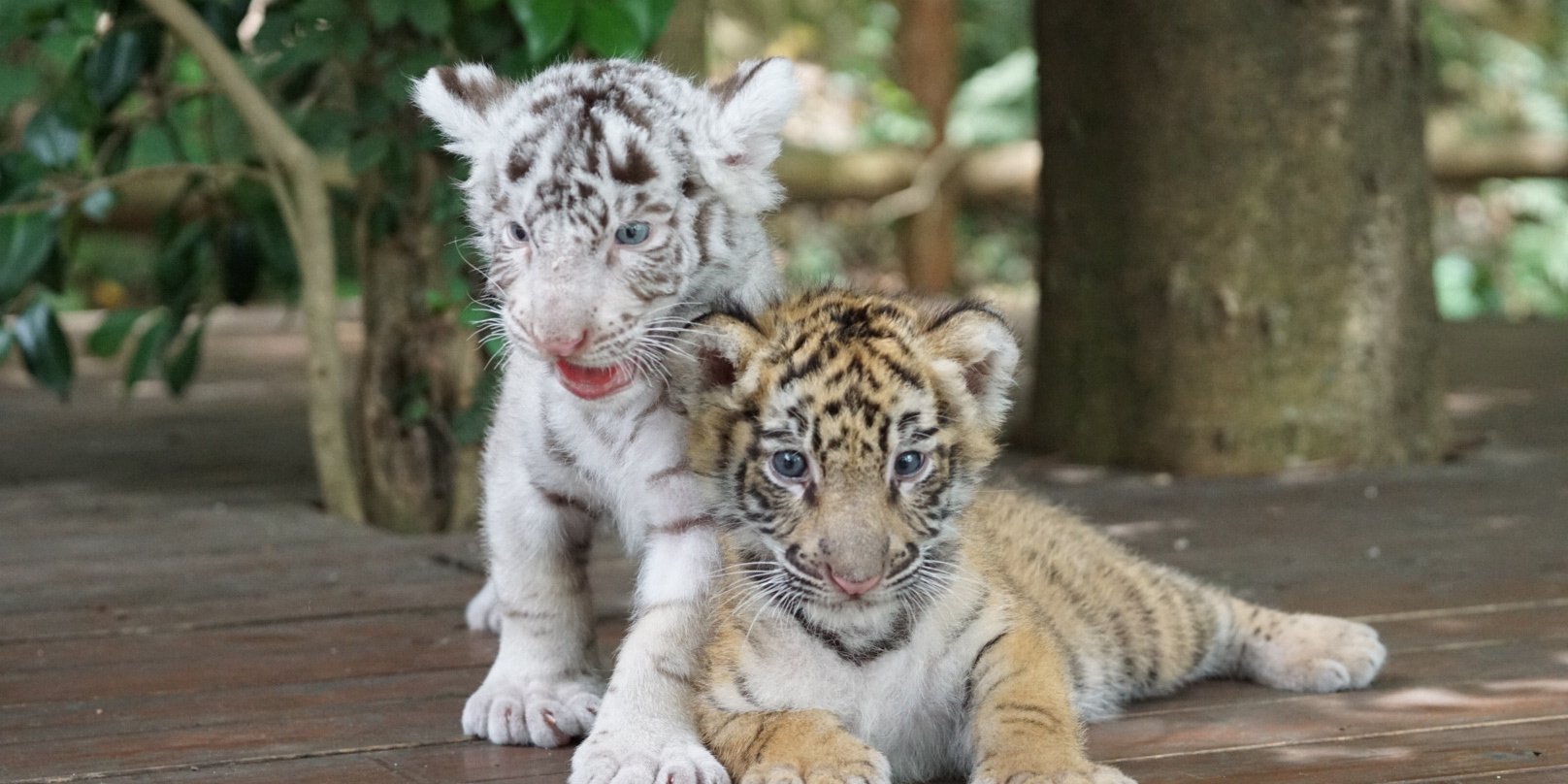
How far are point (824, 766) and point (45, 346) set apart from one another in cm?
334

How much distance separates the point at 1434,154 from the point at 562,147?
31.0 ft

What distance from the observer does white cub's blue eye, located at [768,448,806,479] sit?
9.10 ft

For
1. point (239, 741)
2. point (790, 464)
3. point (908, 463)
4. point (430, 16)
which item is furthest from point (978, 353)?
point (430, 16)

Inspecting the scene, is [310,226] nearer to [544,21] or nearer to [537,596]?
[544,21]

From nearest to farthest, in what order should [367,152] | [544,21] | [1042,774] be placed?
[1042,774] < [544,21] < [367,152]

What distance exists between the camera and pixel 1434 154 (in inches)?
446

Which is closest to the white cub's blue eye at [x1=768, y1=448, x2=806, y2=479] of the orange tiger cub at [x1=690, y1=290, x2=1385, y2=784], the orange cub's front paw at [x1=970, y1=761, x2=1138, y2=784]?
the orange tiger cub at [x1=690, y1=290, x2=1385, y2=784]

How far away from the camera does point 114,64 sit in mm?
5145

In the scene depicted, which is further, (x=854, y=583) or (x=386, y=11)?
(x=386, y=11)

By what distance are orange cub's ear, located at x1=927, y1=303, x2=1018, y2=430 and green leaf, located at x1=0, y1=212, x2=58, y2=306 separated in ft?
9.63

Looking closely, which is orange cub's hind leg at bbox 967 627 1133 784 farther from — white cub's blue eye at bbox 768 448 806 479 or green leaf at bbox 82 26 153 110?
green leaf at bbox 82 26 153 110

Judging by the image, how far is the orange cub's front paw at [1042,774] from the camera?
8.68 feet

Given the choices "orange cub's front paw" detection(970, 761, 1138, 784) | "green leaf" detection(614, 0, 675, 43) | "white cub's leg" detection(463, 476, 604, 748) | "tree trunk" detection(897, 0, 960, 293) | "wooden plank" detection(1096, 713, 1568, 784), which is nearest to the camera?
"orange cub's front paw" detection(970, 761, 1138, 784)

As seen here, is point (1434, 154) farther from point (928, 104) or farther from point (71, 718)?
point (71, 718)
